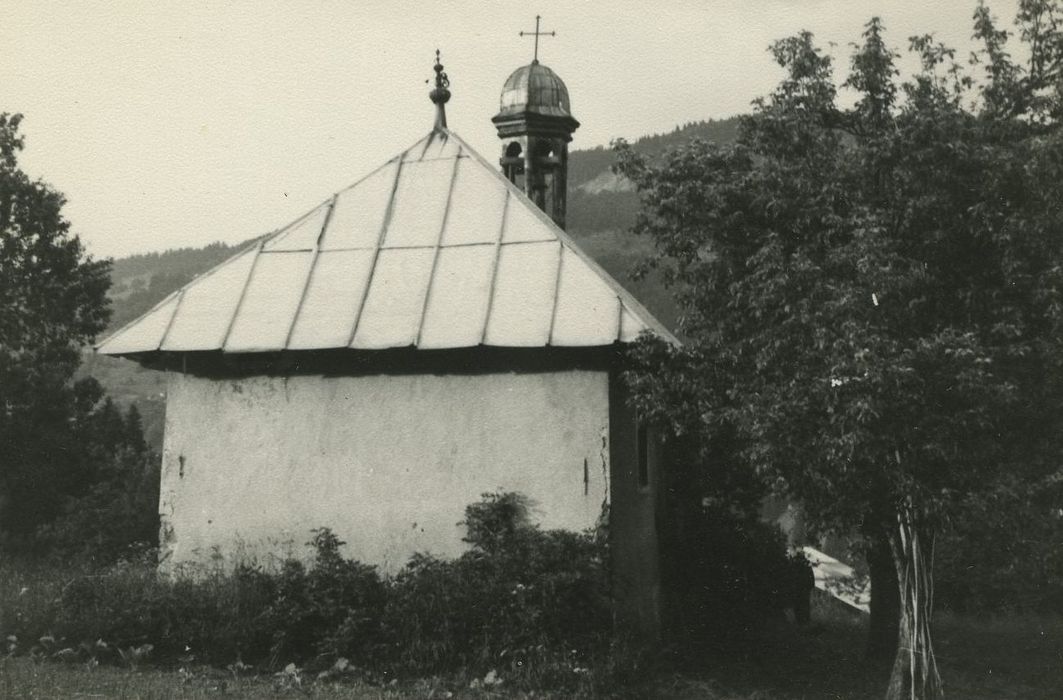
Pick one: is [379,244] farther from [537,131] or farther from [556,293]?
[537,131]

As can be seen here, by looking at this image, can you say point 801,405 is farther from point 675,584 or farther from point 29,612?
point 29,612

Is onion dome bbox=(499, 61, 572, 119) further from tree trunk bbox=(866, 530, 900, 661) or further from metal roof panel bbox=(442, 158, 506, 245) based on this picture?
tree trunk bbox=(866, 530, 900, 661)

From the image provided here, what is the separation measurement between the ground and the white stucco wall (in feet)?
6.74

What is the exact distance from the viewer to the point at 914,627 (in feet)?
32.0

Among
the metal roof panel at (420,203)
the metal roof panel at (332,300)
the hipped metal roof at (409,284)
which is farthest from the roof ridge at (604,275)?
the metal roof panel at (332,300)

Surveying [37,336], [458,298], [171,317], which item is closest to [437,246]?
[458,298]

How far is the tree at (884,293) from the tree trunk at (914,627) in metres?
0.02

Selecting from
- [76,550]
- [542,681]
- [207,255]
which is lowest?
[76,550]

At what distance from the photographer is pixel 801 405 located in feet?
28.2

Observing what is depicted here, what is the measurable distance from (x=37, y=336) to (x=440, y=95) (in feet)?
77.9

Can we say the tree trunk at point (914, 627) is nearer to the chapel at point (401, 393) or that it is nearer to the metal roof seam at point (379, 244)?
the chapel at point (401, 393)

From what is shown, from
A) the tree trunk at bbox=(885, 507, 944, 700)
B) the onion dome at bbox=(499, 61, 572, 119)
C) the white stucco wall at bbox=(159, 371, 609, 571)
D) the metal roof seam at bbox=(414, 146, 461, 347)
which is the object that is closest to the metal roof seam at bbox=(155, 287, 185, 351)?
the white stucco wall at bbox=(159, 371, 609, 571)

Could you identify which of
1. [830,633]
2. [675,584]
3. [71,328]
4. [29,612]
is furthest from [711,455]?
[71,328]

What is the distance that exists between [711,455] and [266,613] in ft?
25.8
